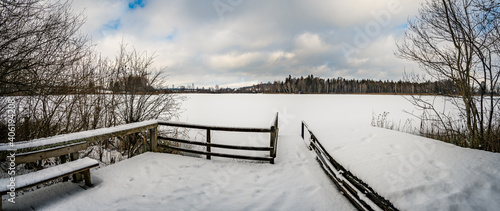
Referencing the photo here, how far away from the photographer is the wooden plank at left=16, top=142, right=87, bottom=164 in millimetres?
2715

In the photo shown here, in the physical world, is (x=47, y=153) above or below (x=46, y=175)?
above

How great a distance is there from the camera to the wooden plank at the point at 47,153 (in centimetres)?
271

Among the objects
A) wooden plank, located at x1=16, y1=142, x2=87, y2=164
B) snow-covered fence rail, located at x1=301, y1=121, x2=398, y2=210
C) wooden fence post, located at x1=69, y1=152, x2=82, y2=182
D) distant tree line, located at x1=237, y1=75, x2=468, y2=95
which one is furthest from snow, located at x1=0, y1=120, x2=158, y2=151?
distant tree line, located at x1=237, y1=75, x2=468, y2=95

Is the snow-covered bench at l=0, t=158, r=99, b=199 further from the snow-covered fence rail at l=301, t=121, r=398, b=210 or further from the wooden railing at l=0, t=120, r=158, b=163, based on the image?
the snow-covered fence rail at l=301, t=121, r=398, b=210

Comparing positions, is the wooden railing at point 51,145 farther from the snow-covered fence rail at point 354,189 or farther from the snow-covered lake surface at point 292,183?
the snow-covered fence rail at point 354,189

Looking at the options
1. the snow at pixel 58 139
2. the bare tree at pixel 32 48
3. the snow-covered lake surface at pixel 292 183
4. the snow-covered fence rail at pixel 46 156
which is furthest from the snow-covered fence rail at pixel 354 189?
the bare tree at pixel 32 48

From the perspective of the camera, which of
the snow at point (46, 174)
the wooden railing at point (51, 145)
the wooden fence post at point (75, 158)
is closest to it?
the snow at point (46, 174)

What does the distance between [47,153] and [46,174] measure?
42 centimetres

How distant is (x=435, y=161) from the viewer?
299 cm

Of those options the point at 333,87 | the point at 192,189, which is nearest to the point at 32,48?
the point at 192,189

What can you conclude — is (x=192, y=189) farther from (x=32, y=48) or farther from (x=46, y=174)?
(x=32, y=48)

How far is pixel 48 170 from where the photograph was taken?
288 cm

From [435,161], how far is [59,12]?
8.21 metres

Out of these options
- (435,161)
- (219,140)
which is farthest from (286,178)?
(219,140)
